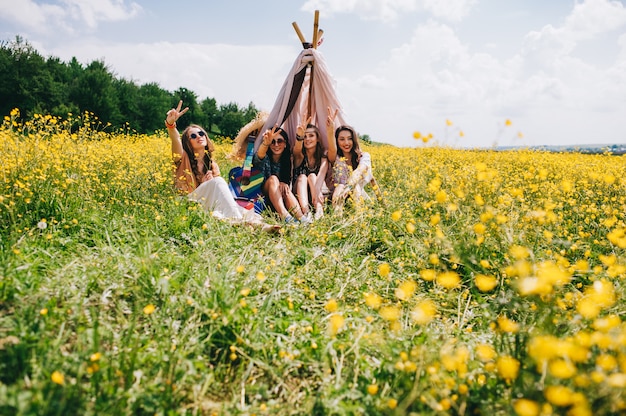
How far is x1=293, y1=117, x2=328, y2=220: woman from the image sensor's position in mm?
4809

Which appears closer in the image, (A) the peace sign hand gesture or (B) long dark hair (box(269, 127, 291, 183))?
(A) the peace sign hand gesture

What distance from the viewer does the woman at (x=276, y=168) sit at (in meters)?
4.57

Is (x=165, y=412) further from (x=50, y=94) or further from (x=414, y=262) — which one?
(x=50, y=94)

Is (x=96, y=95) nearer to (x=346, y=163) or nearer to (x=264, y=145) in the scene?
(x=264, y=145)

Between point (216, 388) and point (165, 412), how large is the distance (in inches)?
10.2

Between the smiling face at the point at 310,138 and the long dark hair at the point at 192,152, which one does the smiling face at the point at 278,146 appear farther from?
the long dark hair at the point at 192,152

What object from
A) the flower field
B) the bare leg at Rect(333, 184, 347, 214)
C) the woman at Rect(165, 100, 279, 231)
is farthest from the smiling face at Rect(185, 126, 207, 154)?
the bare leg at Rect(333, 184, 347, 214)

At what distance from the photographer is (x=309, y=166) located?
5.16 meters

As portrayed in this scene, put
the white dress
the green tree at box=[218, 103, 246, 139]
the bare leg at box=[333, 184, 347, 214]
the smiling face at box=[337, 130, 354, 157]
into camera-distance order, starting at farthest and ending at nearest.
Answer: the green tree at box=[218, 103, 246, 139]
the smiling face at box=[337, 130, 354, 157]
the bare leg at box=[333, 184, 347, 214]
the white dress

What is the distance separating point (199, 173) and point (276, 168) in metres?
0.94

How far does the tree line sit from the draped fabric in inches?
578

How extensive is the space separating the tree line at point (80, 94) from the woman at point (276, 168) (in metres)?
15.2

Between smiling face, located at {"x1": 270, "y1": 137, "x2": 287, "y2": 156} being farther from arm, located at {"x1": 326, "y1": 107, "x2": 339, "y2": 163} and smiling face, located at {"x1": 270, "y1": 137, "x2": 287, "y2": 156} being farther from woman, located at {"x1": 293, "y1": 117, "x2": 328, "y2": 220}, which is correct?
arm, located at {"x1": 326, "y1": 107, "x2": 339, "y2": 163}

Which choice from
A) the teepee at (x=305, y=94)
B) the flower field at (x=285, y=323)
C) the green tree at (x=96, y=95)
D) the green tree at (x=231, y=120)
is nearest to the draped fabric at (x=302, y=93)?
the teepee at (x=305, y=94)
